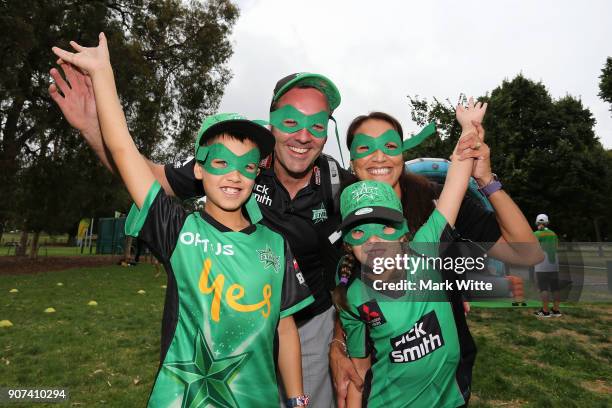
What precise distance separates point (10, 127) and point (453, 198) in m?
25.0

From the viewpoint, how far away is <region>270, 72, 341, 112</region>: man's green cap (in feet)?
10.7

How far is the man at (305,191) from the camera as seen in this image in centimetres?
320

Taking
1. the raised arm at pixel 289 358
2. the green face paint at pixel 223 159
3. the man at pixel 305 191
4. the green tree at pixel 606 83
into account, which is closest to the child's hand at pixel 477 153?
the man at pixel 305 191

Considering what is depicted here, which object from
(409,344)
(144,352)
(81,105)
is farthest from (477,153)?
(144,352)

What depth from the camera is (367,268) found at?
2.60 metres

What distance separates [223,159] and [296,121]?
92 centimetres

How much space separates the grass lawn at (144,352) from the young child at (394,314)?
13.0ft

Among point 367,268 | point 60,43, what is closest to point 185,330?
point 367,268

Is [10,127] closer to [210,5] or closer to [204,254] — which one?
[210,5]

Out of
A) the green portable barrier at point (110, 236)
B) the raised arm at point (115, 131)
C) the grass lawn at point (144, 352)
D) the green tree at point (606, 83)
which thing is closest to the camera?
the raised arm at point (115, 131)

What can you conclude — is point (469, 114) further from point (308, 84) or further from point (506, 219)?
point (308, 84)

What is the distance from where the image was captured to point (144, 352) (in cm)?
772

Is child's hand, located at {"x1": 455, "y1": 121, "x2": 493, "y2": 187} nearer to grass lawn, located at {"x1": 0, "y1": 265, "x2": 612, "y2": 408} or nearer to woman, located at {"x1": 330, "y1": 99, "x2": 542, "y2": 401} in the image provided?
woman, located at {"x1": 330, "y1": 99, "x2": 542, "y2": 401}

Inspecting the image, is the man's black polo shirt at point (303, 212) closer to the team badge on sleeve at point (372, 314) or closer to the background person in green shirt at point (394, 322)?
the background person in green shirt at point (394, 322)
